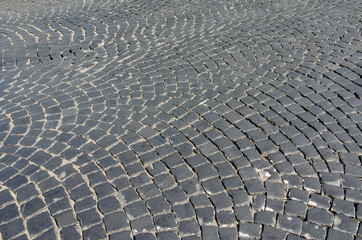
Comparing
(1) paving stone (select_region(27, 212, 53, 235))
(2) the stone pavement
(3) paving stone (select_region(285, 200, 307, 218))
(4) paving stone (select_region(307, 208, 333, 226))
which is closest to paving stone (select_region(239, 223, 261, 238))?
(2) the stone pavement

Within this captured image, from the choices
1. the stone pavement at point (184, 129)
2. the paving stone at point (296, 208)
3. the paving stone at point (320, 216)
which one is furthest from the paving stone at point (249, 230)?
the paving stone at point (320, 216)

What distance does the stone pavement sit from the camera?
11.7 feet

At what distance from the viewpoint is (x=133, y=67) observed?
6.34 m

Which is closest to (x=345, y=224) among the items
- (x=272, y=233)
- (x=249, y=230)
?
(x=272, y=233)

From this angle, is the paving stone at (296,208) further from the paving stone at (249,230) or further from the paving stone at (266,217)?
the paving stone at (249,230)

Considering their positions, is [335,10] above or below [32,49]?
below

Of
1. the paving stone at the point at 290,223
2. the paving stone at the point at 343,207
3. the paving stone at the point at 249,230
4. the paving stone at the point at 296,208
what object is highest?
the paving stone at the point at 249,230

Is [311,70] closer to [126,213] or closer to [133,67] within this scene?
[133,67]

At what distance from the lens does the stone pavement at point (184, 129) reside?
141 inches

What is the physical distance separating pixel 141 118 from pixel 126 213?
62.2 inches

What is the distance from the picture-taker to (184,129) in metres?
4.76

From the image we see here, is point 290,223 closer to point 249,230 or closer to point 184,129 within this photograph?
point 249,230

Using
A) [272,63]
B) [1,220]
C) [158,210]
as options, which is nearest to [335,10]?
[272,63]

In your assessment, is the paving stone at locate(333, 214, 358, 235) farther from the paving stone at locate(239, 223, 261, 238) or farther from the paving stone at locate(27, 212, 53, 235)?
the paving stone at locate(27, 212, 53, 235)
